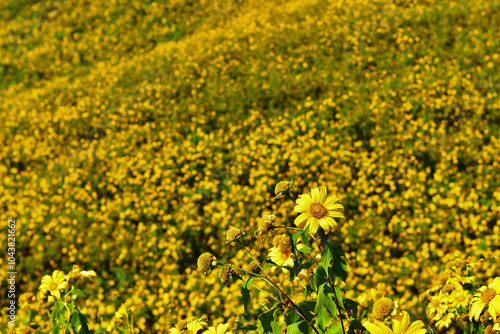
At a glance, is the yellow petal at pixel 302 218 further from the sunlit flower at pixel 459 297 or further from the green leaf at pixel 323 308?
the sunlit flower at pixel 459 297

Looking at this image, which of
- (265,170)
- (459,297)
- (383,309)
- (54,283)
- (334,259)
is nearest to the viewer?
(334,259)

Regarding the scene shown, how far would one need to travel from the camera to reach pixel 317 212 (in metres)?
1.77

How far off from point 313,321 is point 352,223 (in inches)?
121

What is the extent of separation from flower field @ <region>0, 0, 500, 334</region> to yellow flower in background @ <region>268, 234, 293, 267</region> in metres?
0.02

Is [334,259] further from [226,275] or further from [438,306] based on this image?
[438,306]

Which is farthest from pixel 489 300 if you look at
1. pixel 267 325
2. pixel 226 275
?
pixel 226 275

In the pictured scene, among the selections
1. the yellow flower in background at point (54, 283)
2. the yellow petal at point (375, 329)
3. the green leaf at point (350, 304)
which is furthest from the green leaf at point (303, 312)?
the yellow flower in background at point (54, 283)

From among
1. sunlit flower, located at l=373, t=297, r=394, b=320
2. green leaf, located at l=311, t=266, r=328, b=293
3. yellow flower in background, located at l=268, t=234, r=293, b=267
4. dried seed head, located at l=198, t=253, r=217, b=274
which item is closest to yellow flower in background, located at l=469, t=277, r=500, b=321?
sunlit flower, located at l=373, t=297, r=394, b=320

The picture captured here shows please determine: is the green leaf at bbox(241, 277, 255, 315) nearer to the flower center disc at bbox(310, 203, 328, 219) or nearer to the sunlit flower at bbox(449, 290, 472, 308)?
the flower center disc at bbox(310, 203, 328, 219)

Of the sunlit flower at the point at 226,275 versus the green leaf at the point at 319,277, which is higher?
the sunlit flower at the point at 226,275

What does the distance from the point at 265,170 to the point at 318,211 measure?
12.7 ft

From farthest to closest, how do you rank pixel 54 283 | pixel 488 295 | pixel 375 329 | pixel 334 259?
pixel 54 283 < pixel 488 295 < pixel 334 259 < pixel 375 329

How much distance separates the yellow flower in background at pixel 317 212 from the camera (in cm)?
172

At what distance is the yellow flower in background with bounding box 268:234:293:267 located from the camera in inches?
79.6
